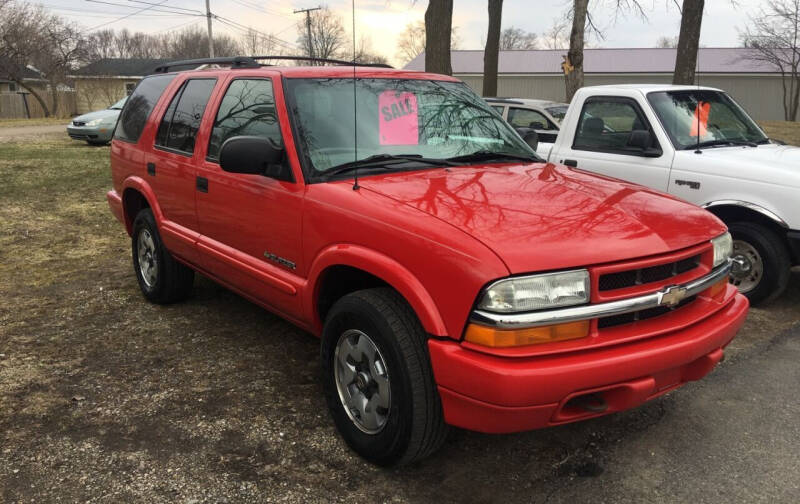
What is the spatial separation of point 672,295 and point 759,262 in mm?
3047

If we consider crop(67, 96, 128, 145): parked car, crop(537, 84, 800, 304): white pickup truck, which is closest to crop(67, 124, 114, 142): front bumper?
crop(67, 96, 128, 145): parked car

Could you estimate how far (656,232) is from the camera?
279 centimetres

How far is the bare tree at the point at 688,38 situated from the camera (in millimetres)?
10789

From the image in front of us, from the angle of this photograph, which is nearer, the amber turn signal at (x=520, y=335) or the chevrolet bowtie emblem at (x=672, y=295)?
the amber turn signal at (x=520, y=335)

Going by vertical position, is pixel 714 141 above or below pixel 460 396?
above

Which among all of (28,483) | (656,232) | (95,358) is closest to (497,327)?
(656,232)

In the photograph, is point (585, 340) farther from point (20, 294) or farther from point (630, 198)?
point (20, 294)

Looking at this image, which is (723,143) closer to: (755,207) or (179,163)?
(755,207)

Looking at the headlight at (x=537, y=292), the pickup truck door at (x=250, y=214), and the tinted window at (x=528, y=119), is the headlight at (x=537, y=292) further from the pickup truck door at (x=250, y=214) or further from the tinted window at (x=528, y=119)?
the tinted window at (x=528, y=119)

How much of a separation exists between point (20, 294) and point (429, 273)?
4.51 meters

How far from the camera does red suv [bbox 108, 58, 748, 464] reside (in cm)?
248

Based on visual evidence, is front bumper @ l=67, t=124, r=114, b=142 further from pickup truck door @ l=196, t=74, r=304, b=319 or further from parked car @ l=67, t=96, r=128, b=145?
pickup truck door @ l=196, t=74, r=304, b=319

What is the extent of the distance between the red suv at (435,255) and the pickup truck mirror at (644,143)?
1971 millimetres

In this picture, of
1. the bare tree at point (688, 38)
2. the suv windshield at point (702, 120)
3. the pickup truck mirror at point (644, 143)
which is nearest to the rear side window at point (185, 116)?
the pickup truck mirror at point (644, 143)
